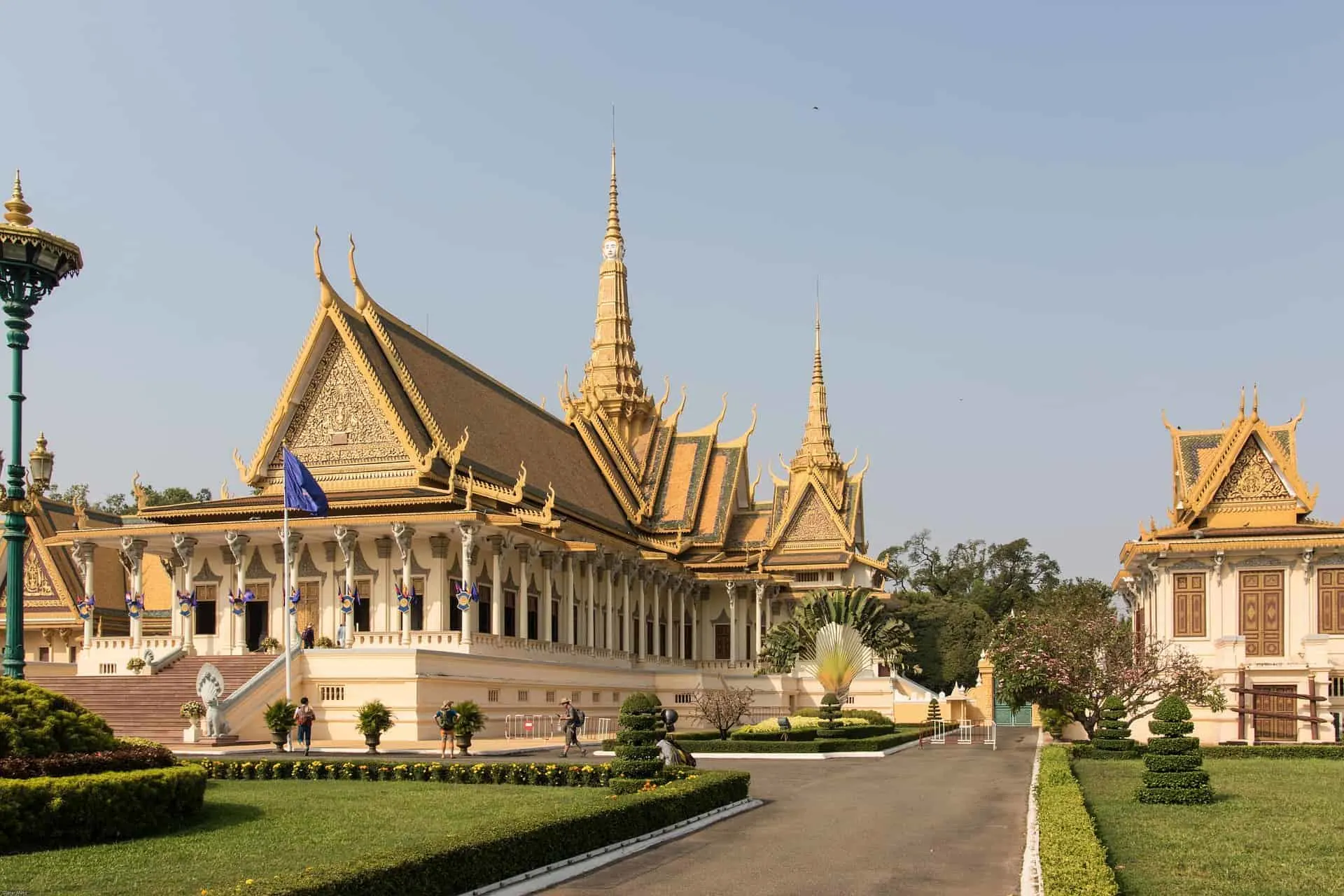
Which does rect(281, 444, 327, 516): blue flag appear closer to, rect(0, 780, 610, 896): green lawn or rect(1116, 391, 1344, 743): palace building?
rect(0, 780, 610, 896): green lawn

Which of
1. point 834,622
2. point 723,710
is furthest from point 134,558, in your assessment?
point 834,622

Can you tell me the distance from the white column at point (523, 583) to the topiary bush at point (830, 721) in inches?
296

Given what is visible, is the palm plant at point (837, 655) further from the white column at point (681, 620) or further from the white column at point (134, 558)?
the white column at point (134, 558)

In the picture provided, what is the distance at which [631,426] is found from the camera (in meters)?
57.1

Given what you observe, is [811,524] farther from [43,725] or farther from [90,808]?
[90,808]

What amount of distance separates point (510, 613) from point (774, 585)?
58.6 ft

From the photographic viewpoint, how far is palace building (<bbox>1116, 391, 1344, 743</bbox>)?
107 ft

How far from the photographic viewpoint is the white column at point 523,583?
115 ft

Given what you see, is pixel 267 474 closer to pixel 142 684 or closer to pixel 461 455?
pixel 461 455

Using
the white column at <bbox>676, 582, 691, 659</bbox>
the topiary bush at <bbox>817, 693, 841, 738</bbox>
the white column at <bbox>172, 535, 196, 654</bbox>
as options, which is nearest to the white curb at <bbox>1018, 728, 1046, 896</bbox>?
the topiary bush at <bbox>817, 693, 841, 738</bbox>

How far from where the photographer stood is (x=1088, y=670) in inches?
1072

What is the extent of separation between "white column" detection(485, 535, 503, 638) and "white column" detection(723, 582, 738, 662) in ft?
53.8

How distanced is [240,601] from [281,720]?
32.4 ft

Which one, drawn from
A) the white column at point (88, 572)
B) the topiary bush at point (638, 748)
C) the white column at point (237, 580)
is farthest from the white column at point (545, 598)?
the topiary bush at point (638, 748)
